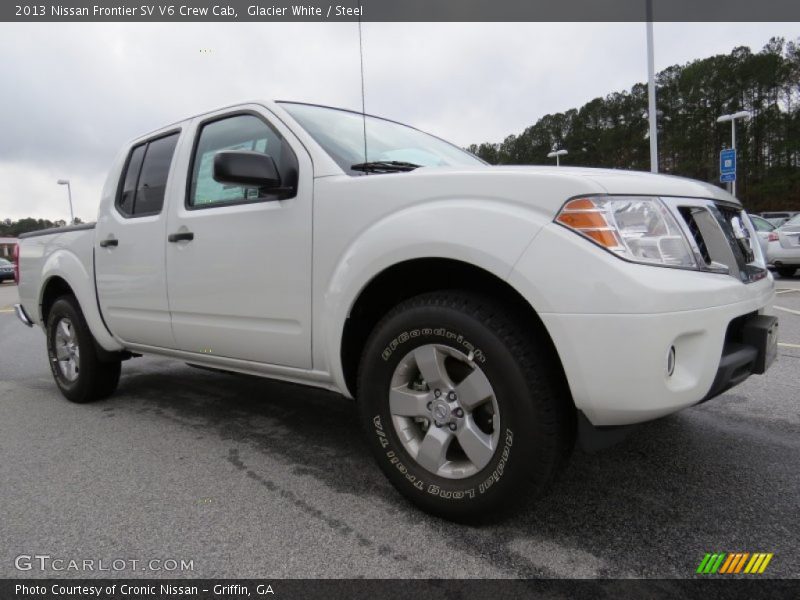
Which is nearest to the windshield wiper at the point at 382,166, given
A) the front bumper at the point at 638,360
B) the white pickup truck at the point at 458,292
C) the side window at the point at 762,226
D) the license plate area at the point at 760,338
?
the white pickup truck at the point at 458,292

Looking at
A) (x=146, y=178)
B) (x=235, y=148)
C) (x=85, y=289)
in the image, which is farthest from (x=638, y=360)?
(x=85, y=289)

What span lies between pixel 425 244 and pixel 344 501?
3.74 ft

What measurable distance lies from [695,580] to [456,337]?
41.4 inches

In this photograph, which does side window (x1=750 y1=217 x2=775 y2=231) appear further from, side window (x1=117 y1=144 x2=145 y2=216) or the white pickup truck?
side window (x1=117 y1=144 x2=145 y2=216)

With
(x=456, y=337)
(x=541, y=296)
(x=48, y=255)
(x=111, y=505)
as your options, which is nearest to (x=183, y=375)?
(x=48, y=255)

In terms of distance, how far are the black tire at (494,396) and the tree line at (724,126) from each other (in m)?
46.6

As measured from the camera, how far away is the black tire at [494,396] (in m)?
1.76

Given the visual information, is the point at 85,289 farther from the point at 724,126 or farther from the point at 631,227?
the point at 724,126

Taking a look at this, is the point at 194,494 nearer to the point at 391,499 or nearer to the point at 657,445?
the point at 391,499

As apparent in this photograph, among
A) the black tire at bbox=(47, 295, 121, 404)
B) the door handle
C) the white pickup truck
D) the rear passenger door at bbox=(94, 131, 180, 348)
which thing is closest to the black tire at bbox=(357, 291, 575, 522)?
the white pickup truck

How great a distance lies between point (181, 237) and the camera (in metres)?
2.95

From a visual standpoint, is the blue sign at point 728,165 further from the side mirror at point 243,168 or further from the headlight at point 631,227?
the side mirror at point 243,168

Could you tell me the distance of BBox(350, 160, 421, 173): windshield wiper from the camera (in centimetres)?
243

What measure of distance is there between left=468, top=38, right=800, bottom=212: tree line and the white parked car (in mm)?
36122
